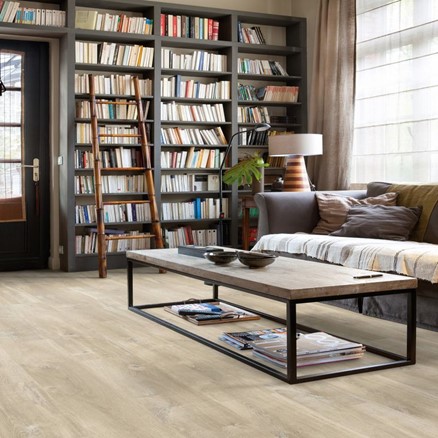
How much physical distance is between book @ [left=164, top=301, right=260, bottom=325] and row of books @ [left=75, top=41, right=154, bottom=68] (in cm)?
305

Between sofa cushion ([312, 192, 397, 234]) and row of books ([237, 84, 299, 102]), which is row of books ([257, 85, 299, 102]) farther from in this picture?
sofa cushion ([312, 192, 397, 234])

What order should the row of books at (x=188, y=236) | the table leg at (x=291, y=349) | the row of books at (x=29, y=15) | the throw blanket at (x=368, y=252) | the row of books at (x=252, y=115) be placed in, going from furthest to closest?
the row of books at (x=252, y=115) < the row of books at (x=188, y=236) < the row of books at (x=29, y=15) < the throw blanket at (x=368, y=252) < the table leg at (x=291, y=349)

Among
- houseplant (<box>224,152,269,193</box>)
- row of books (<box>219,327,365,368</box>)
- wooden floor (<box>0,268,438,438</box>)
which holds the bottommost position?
wooden floor (<box>0,268,438,438</box>)

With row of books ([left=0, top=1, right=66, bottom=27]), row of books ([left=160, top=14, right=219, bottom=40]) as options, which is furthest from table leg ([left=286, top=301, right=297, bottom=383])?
row of books ([left=160, top=14, right=219, bottom=40])

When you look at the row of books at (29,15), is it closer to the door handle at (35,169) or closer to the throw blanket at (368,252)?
the door handle at (35,169)

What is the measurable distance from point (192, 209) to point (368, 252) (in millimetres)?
3152

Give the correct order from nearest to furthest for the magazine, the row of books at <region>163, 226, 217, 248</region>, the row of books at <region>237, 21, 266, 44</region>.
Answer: the magazine < the row of books at <region>163, 226, 217, 248</region> < the row of books at <region>237, 21, 266, 44</region>

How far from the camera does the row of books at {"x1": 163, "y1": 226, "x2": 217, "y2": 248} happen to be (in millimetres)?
7094

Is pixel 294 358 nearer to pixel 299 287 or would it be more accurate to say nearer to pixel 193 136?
pixel 299 287

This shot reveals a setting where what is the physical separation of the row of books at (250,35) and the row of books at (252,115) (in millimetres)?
687

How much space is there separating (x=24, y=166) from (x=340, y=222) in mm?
3211

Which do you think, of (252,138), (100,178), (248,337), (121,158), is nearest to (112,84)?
(121,158)

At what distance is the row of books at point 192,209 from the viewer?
7.10 metres

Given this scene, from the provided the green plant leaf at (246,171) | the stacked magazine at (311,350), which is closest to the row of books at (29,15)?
the green plant leaf at (246,171)
